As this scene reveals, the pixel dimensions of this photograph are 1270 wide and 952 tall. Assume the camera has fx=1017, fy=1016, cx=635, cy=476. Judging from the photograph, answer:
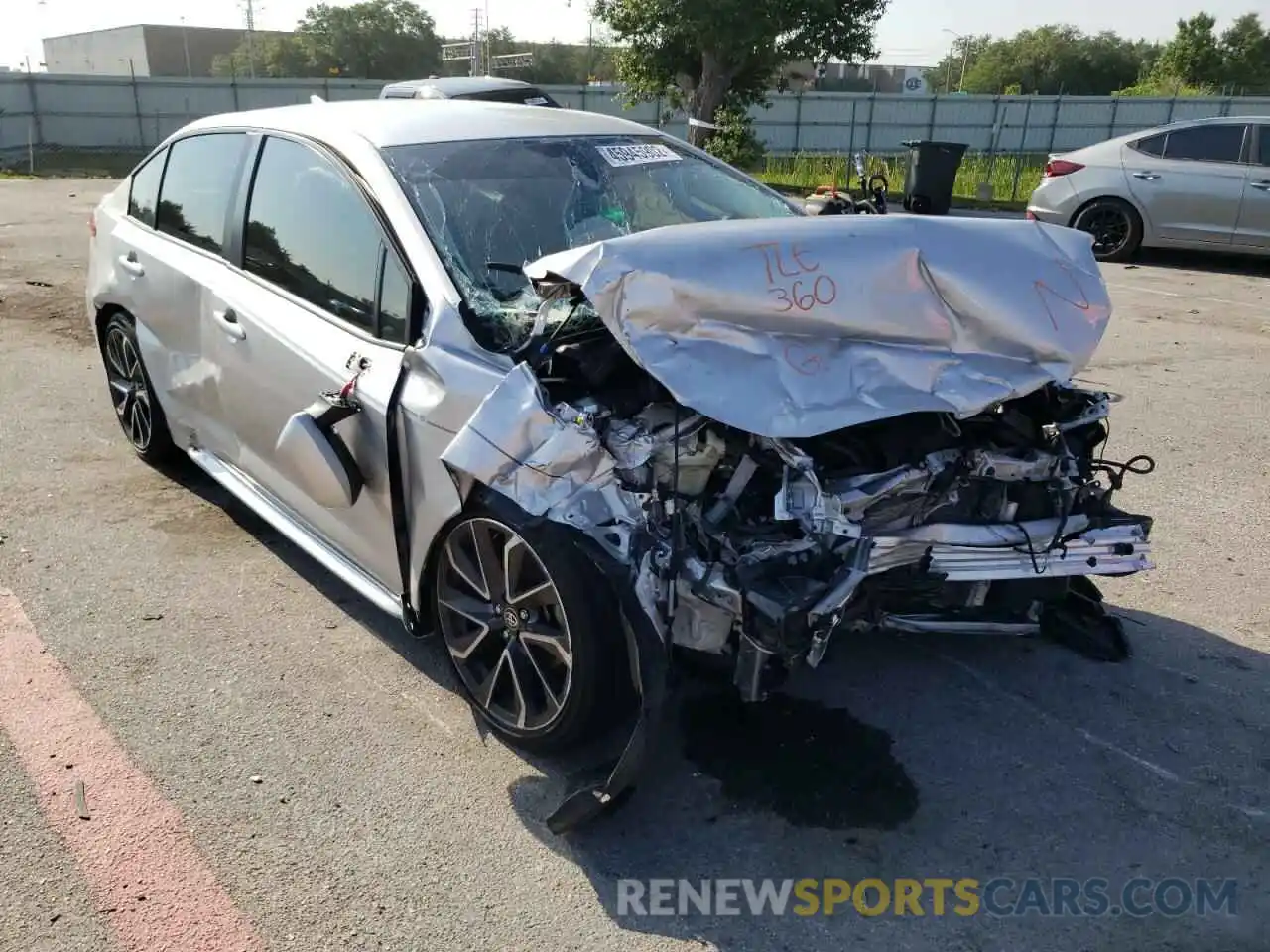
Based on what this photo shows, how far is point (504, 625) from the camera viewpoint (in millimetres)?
3041

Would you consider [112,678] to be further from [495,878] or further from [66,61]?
[66,61]

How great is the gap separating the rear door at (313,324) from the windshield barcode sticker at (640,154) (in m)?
1.03

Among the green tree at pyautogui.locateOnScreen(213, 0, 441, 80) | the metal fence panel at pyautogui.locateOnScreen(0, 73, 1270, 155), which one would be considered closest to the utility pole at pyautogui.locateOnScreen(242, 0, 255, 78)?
the green tree at pyautogui.locateOnScreen(213, 0, 441, 80)

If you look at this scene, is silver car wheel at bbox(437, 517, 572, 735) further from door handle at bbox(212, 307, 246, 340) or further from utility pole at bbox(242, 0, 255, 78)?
utility pole at bbox(242, 0, 255, 78)

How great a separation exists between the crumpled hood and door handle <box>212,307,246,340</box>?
1.51m

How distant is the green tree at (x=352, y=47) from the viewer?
78.1m

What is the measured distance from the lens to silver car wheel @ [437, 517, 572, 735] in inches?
114

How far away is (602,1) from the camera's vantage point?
2011 centimetres

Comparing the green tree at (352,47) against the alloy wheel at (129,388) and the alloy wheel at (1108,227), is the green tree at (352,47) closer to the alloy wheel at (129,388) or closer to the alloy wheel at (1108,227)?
the alloy wheel at (1108,227)

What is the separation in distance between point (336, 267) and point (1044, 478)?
7.87 feet

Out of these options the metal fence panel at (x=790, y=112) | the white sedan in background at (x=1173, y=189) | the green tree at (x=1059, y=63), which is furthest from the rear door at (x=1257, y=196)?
the green tree at (x=1059, y=63)

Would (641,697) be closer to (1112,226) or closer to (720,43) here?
(1112,226)

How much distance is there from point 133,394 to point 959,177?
1802 centimetres

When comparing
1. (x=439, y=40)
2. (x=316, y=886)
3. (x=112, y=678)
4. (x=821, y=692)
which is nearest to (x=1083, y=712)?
(x=821, y=692)
